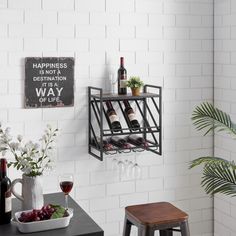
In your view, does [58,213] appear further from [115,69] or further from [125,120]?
[115,69]

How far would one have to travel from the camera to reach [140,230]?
3.23 meters

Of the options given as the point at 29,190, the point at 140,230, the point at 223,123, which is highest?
the point at 223,123

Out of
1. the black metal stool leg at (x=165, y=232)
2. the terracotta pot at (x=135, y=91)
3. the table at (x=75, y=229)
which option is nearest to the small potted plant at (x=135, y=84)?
the terracotta pot at (x=135, y=91)

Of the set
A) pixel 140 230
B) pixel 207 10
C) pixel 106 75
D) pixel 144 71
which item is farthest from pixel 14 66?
pixel 207 10

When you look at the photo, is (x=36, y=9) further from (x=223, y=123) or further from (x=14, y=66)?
(x=223, y=123)

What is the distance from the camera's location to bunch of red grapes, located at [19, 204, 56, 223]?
2.58 m

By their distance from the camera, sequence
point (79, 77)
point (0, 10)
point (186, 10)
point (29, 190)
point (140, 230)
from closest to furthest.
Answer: point (29, 190), point (140, 230), point (0, 10), point (79, 77), point (186, 10)

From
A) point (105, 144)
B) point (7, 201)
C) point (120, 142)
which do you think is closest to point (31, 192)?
point (7, 201)

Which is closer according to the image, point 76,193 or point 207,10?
point 76,193

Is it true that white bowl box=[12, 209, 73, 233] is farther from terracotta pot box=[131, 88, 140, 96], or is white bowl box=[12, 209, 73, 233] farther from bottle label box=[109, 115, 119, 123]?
terracotta pot box=[131, 88, 140, 96]

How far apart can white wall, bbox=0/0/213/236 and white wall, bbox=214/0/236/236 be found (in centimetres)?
9

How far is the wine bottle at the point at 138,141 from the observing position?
3.84m

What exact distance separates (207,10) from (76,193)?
1948 millimetres

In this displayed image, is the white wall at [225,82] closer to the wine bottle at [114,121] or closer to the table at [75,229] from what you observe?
the wine bottle at [114,121]
